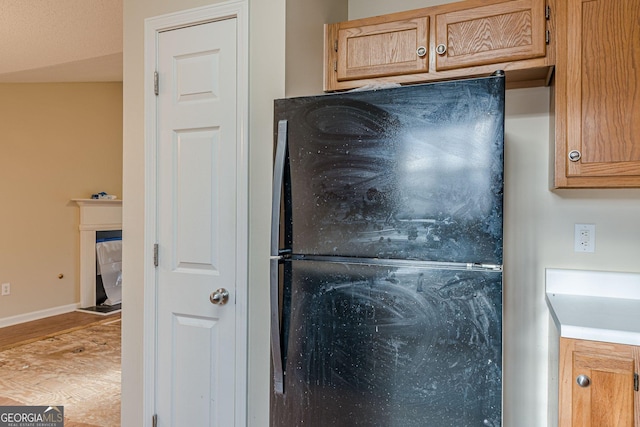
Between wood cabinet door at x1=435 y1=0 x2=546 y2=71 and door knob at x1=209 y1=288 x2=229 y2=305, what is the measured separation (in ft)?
4.35

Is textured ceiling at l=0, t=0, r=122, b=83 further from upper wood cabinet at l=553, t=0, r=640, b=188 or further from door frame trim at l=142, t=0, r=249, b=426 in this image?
upper wood cabinet at l=553, t=0, r=640, b=188

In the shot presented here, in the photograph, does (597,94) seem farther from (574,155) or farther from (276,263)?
(276,263)

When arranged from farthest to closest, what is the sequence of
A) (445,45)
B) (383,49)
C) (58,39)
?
1. (58,39)
2. (383,49)
3. (445,45)

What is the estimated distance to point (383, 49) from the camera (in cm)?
186

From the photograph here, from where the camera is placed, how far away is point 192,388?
1899 millimetres

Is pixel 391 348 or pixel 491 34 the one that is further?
pixel 491 34

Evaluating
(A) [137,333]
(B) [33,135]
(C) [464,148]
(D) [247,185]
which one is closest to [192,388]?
(A) [137,333]

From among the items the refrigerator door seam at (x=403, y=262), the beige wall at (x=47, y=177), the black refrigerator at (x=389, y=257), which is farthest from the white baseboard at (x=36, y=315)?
the refrigerator door seam at (x=403, y=262)

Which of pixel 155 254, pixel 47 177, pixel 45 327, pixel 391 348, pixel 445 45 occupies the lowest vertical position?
pixel 45 327

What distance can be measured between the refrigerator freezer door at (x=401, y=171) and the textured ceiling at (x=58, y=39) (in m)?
2.26

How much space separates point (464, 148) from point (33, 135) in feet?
16.8

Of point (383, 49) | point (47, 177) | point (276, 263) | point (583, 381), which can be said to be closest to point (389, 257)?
point (276, 263)

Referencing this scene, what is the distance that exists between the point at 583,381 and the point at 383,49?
1463 mm

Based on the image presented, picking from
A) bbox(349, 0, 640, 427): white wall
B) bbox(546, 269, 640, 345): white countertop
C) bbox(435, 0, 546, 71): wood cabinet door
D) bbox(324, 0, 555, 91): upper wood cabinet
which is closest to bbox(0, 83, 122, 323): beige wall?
bbox(324, 0, 555, 91): upper wood cabinet
